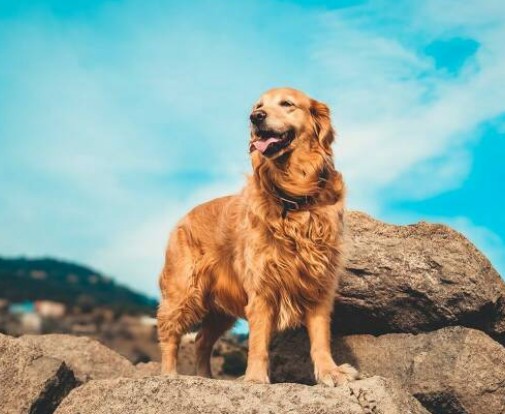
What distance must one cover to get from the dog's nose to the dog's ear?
67 centimetres

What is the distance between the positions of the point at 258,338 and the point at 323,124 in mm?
2093

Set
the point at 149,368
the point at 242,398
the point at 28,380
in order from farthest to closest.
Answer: the point at 149,368, the point at 28,380, the point at 242,398

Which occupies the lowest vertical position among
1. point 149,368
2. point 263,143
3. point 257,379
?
point 257,379

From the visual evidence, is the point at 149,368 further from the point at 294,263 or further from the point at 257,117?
the point at 257,117

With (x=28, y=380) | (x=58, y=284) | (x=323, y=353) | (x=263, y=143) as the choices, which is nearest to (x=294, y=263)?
(x=323, y=353)

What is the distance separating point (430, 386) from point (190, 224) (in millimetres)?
3096

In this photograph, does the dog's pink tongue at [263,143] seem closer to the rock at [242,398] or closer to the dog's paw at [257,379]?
the dog's paw at [257,379]

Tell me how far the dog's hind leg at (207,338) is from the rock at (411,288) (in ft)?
4.28

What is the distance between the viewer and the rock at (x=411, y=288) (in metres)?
8.73

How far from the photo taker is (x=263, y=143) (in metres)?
7.04

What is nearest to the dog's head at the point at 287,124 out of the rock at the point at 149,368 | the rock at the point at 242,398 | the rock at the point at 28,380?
the rock at the point at 242,398

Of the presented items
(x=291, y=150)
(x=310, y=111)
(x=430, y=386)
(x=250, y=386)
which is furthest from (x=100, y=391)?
(x=430, y=386)

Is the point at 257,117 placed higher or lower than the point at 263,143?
higher

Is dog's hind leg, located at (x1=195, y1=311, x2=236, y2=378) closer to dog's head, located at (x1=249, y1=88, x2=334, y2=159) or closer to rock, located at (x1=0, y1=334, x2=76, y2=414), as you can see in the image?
rock, located at (x1=0, y1=334, x2=76, y2=414)
